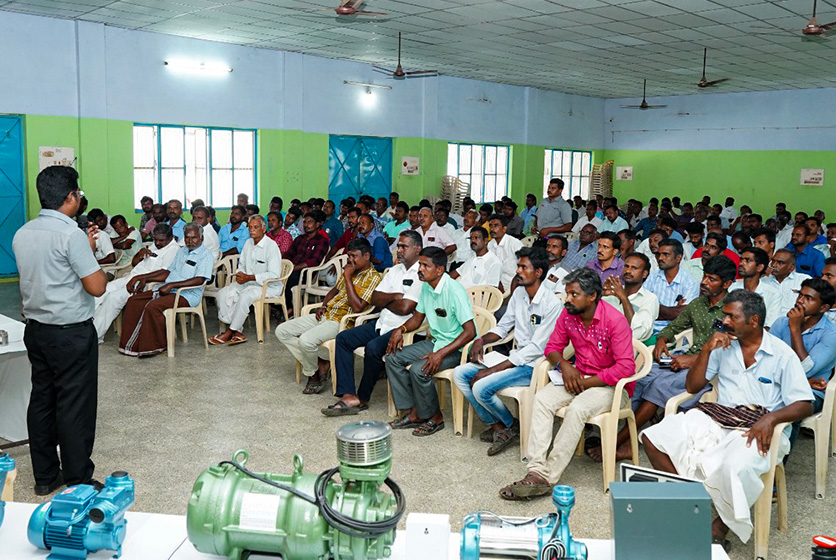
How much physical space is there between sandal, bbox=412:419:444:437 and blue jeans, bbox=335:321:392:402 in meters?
0.53

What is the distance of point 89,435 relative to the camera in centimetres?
379

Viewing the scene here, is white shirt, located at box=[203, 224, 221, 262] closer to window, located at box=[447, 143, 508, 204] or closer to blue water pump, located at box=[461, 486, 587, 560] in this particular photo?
blue water pump, located at box=[461, 486, 587, 560]

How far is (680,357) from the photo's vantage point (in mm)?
4355

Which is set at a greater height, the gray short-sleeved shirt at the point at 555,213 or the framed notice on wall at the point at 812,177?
the framed notice on wall at the point at 812,177

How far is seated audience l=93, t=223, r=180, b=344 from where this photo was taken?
695 cm

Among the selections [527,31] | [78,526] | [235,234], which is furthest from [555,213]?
[78,526]

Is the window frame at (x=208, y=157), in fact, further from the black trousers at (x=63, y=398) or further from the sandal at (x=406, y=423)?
the black trousers at (x=63, y=398)

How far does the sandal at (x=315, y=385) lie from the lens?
564cm

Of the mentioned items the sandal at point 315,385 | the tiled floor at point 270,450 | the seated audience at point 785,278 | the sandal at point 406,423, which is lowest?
the tiled floor at point 270,450

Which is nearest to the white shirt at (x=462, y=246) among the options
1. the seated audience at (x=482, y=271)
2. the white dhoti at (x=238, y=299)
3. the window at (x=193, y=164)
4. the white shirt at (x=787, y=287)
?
the seated audience at (x=482, y=271)

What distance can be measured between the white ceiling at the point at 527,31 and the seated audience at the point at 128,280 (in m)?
3.20

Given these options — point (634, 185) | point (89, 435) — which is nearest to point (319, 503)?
point (89, 435)

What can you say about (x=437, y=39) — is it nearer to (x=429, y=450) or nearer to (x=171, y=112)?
(x=171, y=112)

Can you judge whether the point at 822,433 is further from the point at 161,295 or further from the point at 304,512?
the point at 161,295
